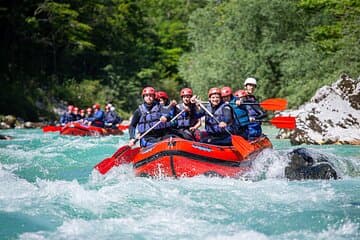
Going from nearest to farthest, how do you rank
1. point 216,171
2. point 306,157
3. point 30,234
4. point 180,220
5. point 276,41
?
point 30,234 → point 180,220 → point 216,171 → point 306,157 → point 276,41

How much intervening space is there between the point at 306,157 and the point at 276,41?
1551 cm

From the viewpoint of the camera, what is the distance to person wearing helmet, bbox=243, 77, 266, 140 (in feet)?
32.8

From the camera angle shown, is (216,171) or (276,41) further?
(276,41)

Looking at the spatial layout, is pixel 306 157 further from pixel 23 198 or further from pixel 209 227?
pixel 23 198

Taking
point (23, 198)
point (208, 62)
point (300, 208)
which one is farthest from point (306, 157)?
point (208, 62)

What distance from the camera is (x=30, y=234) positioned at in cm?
502

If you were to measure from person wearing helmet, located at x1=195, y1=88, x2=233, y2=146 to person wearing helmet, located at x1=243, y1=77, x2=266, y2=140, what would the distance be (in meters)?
1.10

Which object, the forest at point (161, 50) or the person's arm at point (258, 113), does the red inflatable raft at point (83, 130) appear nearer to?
the forest at point (161, 50)

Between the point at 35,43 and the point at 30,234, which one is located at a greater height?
the point at 35,43

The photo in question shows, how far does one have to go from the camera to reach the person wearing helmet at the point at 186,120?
910 centimetres

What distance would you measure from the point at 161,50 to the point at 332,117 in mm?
29289

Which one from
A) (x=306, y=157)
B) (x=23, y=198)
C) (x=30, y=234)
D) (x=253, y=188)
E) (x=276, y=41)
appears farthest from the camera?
(x=276, y=41)

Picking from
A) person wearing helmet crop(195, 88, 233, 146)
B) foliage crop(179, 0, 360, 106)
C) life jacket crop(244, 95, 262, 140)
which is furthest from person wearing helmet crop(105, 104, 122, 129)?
person wearing helmet crop(195, 88, 233, 146)

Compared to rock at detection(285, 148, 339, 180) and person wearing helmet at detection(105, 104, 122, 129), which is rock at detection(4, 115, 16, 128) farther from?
rock at detection(285, 148, 339, 180)
